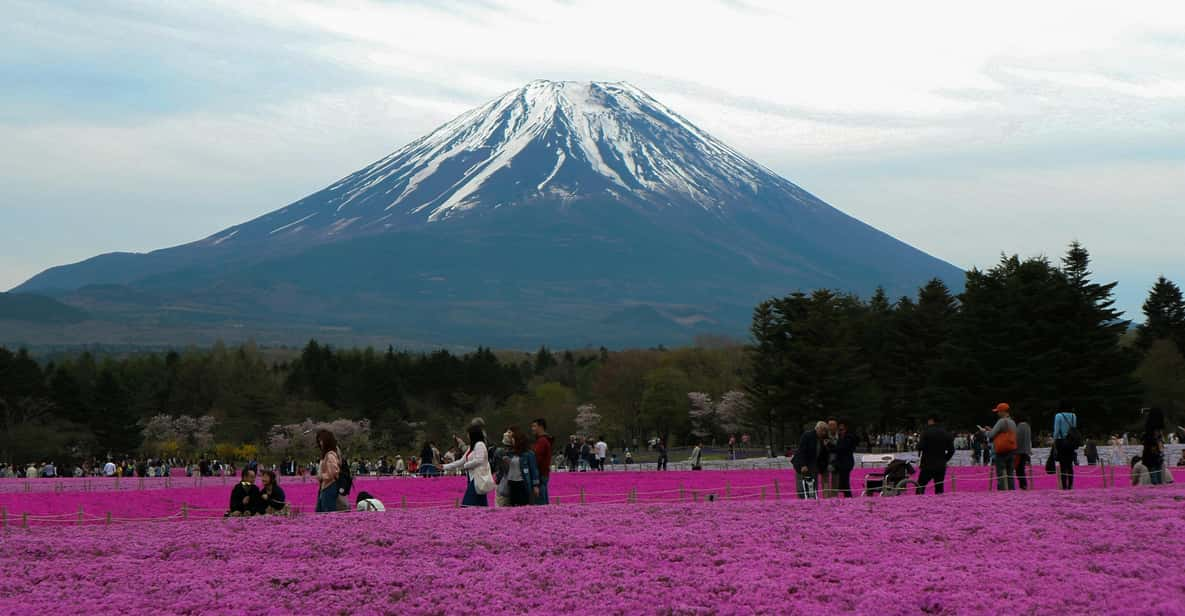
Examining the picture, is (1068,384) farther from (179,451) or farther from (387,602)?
(179,451)

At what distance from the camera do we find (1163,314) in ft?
375

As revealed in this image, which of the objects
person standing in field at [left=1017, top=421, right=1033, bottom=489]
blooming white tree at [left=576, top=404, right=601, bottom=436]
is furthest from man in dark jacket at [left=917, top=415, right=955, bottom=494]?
blooming white tree at [left=576, top=404, right=601, bottom=436]

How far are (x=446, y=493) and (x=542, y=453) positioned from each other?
57.6ft

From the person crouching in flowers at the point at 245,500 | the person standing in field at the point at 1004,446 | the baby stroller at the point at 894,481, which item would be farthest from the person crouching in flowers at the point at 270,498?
the person standing in field at the point at 1004,446

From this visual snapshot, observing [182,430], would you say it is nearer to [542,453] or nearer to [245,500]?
[245,500]

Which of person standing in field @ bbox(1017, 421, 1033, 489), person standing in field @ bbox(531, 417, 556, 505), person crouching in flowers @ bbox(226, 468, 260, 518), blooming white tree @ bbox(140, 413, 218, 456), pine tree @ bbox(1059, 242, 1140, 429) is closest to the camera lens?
person standing in field @ bbox(531, 417, 556, 505)

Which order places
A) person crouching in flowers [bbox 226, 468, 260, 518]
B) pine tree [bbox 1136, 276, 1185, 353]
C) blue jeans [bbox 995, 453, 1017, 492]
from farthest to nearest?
pine tree [bbox 1136, 276, 1185, 353] < blue jeans [bbox 995, 453, 1017, 492] < person crouching in flowers [bbox 226, 468, 260, 518]

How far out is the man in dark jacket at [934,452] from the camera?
28000 millimetres

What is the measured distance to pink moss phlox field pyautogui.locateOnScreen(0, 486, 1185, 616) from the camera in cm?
1717

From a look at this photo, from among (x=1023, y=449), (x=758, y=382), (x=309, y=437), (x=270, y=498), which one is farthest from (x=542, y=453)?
(x=309, y=437)

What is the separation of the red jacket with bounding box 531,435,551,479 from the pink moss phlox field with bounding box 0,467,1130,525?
13.7ft

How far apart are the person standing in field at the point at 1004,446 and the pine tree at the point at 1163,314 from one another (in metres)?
85.5

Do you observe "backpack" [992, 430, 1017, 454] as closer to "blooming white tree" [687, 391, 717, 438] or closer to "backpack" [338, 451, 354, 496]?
"backpack" [338, 451, 354, 496]

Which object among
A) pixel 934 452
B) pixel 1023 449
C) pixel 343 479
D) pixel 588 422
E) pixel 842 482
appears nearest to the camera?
pixel 343 479
